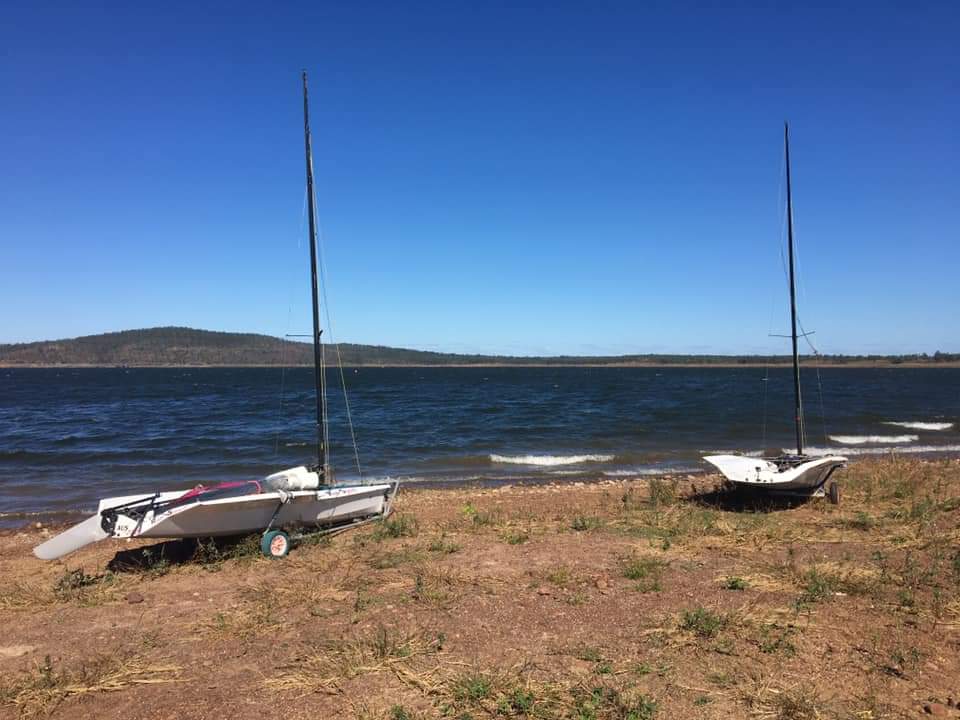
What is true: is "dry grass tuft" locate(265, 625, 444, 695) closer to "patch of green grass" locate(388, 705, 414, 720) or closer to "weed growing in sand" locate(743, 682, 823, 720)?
"patch of green grass" locate(388, 705, 414, 720)

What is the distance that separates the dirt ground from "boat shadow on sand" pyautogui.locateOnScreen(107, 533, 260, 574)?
0.04 m

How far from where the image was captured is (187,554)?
10.3 m

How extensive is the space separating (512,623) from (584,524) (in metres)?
4.67

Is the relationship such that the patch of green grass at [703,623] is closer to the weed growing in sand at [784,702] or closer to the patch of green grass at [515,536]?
the weed growing in sand at [784,702]

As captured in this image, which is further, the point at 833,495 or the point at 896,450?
the point at 896,450

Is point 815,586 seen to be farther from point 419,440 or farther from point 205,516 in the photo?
point 419,440

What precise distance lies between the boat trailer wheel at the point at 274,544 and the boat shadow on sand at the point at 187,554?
0.72 ft

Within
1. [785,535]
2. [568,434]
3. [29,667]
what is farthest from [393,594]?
[568,434]

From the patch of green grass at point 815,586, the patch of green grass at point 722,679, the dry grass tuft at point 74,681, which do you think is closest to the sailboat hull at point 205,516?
the dry grass tuft at point 74,681

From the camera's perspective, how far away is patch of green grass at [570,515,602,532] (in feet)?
35.8

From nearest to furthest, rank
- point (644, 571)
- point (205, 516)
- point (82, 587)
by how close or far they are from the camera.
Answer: point (644, 571)
point (82, 587)
point (205, 516)

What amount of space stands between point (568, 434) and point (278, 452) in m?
14.3

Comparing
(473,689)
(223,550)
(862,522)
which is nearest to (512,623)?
(473,689)

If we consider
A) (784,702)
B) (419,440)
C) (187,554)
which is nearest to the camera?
(784,702)
